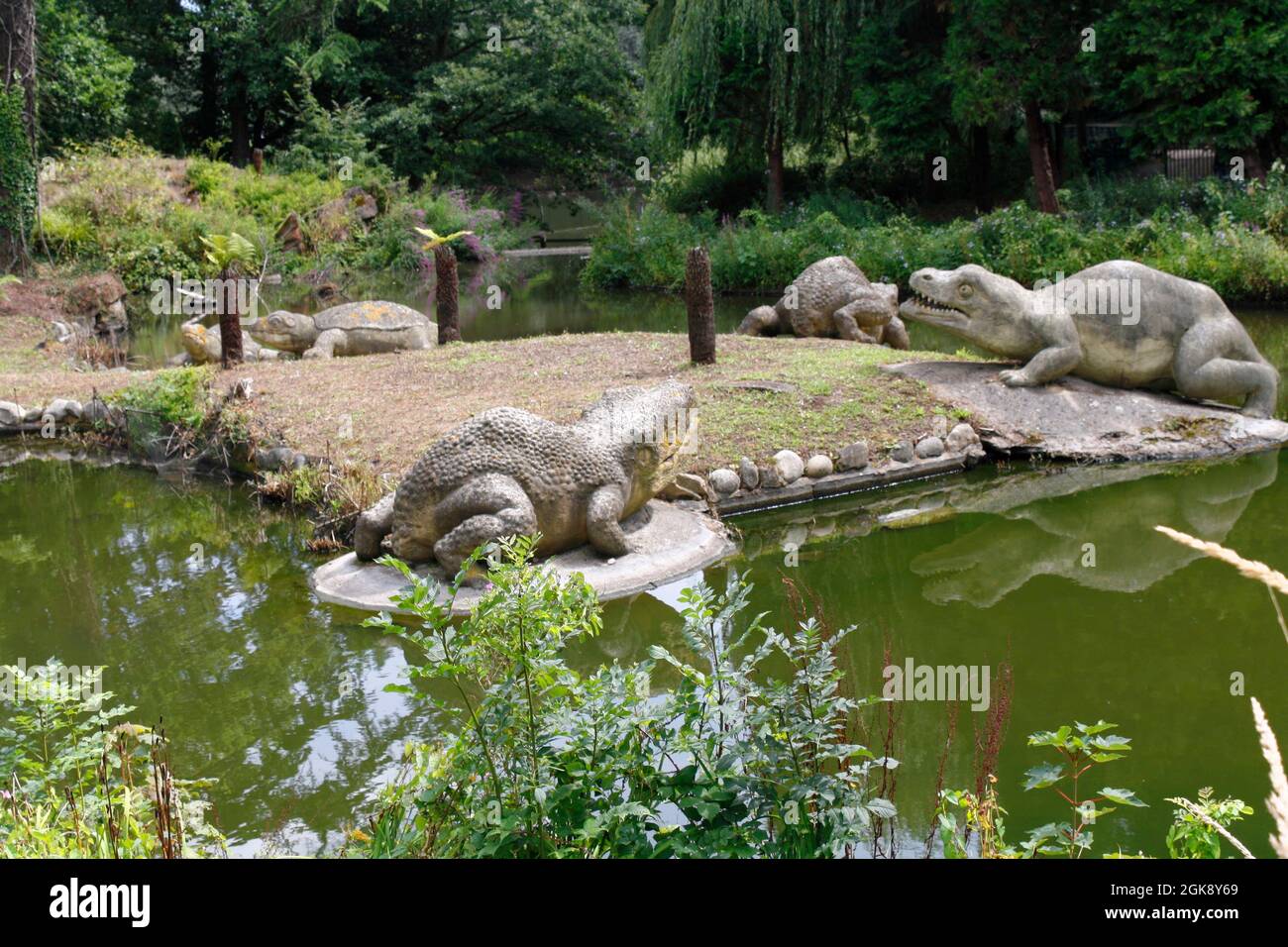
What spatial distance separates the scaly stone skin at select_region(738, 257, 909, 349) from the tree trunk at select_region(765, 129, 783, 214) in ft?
44.5

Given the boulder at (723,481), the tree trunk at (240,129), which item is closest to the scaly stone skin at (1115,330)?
the boulder at (723,481)

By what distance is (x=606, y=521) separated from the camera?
734 centimetres

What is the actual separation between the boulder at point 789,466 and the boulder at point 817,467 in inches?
1.9

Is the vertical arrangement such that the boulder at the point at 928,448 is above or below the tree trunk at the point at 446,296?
below

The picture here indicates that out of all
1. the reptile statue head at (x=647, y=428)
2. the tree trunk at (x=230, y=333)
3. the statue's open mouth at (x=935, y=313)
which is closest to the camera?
the reptile statue head at (x=647, y=428)

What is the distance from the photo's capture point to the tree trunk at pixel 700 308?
11.6 meters

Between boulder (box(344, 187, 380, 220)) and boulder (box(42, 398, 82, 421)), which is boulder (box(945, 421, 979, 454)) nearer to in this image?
boulder (box(42, 398, 82, 421))

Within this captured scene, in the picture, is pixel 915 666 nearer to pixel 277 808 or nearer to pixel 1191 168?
pixel 277 808

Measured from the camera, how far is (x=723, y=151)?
3072cm

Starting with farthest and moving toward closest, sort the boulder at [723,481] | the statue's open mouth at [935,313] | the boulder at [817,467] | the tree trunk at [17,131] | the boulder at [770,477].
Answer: the tree trunk at [17,131]
the statue's open mouth at [935,313]
the boulder at [817,467]
the boulder at [770,477]
the boulder at [723,481]

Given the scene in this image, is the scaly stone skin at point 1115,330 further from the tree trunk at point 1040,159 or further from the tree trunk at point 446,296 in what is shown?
the tree trunk at point 1040,159

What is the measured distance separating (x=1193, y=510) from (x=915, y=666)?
3807 mm

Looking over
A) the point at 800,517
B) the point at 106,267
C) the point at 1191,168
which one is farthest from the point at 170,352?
the point at 1191,168

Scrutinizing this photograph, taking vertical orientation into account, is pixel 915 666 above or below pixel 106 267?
below
